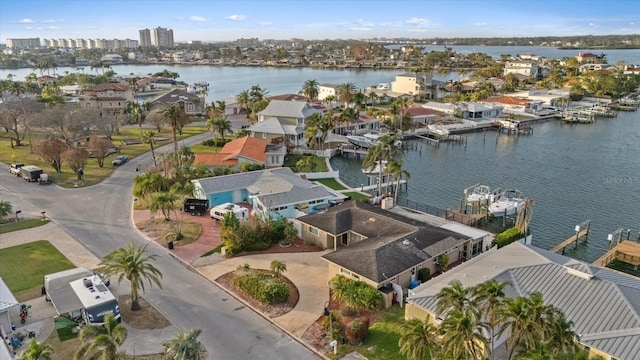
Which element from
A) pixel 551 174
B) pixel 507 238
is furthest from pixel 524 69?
pixel 507 238

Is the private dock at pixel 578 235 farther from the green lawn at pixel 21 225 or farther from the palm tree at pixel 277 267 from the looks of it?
the green lawn at pixel 21 225

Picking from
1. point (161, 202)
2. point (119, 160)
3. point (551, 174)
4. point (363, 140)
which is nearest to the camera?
point (161, 202)

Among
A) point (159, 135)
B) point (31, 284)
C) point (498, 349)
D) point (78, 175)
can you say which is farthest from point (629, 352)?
point (159, 135)

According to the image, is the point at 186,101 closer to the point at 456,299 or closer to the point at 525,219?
the point at 525,219

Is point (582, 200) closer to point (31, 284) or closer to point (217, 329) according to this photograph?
point (217, 329)

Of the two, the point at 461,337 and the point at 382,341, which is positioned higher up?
the point at 461,337
